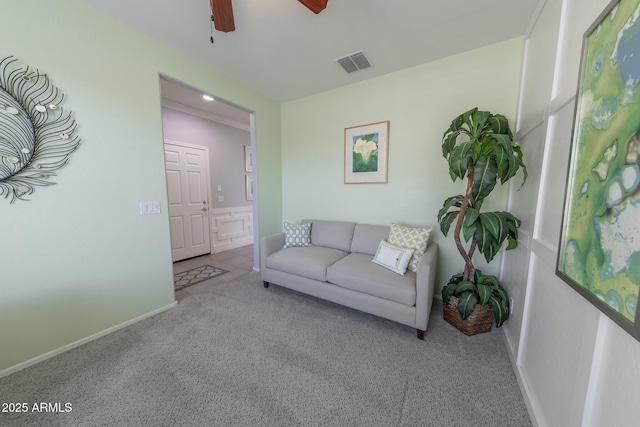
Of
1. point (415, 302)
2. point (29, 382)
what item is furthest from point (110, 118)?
point (415, 302)

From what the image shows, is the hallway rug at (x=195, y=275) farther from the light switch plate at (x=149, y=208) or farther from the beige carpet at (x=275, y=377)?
the light switch plate at (x=149, y=208)

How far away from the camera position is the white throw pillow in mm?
2039

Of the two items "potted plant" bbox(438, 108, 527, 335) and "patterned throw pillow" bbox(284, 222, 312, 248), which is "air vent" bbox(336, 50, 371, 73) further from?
"patterned throw pillow" bbox(284, 222, 312, 248)

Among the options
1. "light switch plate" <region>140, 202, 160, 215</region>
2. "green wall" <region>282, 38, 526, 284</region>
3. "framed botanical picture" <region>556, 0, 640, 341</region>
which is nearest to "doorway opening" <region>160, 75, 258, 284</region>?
"green wall" <region>282, 38, 526, 284</region>

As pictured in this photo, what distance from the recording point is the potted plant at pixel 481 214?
159cm

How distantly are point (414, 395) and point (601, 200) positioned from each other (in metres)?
1.37

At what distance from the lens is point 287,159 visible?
3562mm

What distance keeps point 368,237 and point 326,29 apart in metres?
2.13

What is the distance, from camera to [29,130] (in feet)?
4.81

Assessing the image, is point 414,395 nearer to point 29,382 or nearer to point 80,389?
point 80,389

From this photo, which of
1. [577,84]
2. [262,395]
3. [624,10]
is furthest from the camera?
[262,395]

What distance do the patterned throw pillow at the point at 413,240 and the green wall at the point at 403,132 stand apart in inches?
13.8

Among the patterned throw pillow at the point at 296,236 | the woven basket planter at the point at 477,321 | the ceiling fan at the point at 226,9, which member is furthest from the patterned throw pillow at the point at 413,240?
the ceiling fan at the point at 226,9

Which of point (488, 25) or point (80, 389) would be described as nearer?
point (80, 389)
